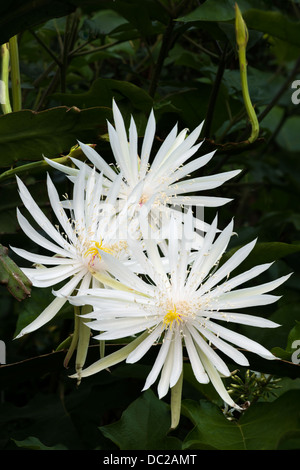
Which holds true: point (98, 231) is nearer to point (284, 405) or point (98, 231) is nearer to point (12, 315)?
point (284, 405)

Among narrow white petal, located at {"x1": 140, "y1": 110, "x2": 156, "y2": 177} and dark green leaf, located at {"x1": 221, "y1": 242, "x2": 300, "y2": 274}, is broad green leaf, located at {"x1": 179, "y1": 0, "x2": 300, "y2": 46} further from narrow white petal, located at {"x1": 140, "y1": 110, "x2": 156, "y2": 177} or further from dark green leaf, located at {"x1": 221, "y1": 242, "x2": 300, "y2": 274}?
dark green leaf, located at {"x1": 221, "y1": 242, "x2": 300, "y2": 274}

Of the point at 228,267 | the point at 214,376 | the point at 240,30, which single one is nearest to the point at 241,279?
the point at 228,267

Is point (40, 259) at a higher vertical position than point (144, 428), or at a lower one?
higher

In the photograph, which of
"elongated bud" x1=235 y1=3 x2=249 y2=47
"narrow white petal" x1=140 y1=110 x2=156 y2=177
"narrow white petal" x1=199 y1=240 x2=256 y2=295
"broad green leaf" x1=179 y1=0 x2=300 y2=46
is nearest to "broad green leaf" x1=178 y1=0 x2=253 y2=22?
"broad green leaf" x1=179 y1=0 x2=300 y2=46

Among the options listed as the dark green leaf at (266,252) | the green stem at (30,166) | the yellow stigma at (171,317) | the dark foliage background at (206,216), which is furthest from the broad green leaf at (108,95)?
the yellow stigma at (171,317)

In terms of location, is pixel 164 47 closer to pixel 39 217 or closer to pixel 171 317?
pixel 39 217
